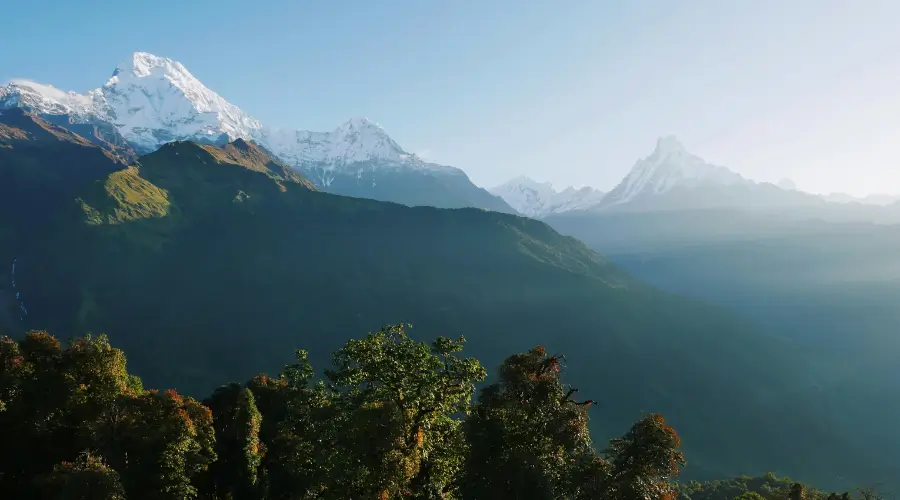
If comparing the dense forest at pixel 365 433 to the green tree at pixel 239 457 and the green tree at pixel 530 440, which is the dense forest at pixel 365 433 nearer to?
the green tree at pixel 530 440

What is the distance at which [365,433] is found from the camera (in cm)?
2358

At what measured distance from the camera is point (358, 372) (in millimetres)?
26812

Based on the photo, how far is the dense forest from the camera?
23781 millimetres

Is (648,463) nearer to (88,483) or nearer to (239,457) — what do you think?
(88,483)

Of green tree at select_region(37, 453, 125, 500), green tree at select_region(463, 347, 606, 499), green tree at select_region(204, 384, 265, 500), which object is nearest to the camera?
green tree at select_region(463, 347, 606, 499)

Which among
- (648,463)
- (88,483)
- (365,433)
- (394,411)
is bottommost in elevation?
(88,483)

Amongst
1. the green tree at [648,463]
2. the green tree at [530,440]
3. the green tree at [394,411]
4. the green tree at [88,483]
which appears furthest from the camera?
the green tree at [88,483]

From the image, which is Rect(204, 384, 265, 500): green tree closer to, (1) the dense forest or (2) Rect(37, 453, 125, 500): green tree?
(1) the dense forest

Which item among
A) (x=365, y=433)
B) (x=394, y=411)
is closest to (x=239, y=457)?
(x=365, y=433)

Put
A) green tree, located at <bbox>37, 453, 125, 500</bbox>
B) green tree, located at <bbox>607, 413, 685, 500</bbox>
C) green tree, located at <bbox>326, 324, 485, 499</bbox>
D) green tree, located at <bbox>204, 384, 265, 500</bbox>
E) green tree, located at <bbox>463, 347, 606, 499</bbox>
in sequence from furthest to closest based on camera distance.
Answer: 1. green tree, located at <bbox>204, 384, 265, 500</bbox>
2. green tree, located at <bbox>37, 453, 125, 500</bbox>
3. green tree, located at <bbox>463, 347, 606, 499</bbox>
4. green tree, located at <bbox>326, 324, 485, 499</bbox>
5. green tree, located at <bbox>607, 413, 685, 500</bbox>

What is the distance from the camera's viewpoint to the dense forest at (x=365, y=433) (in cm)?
2378

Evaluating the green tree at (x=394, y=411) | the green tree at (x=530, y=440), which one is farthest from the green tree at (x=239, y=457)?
the green tree at (x=530, y=440)

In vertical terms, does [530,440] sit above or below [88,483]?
above

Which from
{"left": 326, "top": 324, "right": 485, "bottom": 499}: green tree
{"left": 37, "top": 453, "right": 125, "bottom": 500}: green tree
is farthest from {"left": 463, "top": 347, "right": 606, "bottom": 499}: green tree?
{"left": 37, "top": 453, "right": 125, "bottom": 500}: green tree
